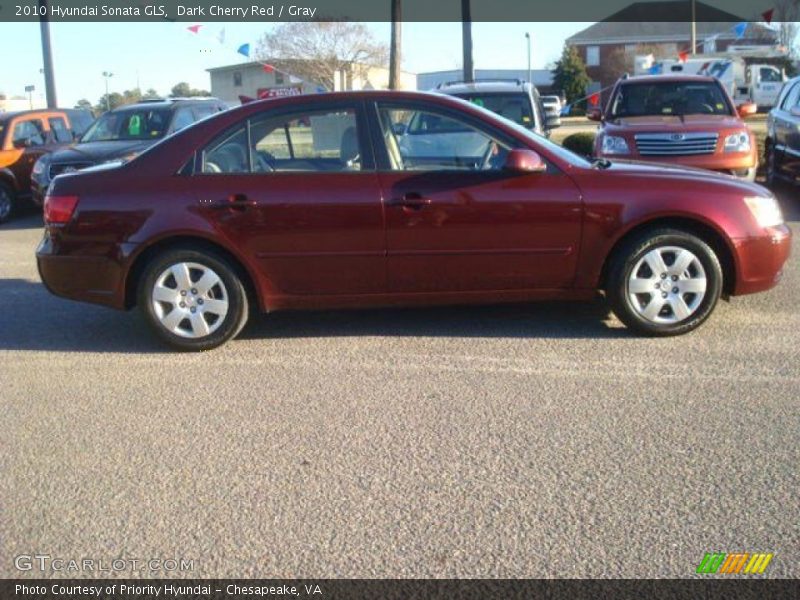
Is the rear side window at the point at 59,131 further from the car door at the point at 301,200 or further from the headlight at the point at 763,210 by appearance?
the headlight at the point at 763,210

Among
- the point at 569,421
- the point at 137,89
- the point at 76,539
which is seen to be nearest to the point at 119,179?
the point at 76,539

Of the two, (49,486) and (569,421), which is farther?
(569,421)

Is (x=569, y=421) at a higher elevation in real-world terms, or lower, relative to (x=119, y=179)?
lower

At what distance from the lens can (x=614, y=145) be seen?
1047 centimetres

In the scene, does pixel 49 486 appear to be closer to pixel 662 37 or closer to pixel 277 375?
pixel 277 375

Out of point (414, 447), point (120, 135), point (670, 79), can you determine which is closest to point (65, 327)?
point (414, 447)

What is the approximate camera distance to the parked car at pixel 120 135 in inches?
471

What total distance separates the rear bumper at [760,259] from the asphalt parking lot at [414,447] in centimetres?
33

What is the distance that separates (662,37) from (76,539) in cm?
6195

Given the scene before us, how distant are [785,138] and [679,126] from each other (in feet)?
8.66

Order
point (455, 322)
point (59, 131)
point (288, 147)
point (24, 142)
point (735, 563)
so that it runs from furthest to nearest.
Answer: point (59, 131), point (24, 142), point (455, 322), point (288, 147), point (735, 563)

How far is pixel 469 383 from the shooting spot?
495 cm

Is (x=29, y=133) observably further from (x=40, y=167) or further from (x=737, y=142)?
(x=737, y=142)

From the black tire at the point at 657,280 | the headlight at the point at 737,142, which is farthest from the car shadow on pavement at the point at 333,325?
the headlight at the point at 737,142
